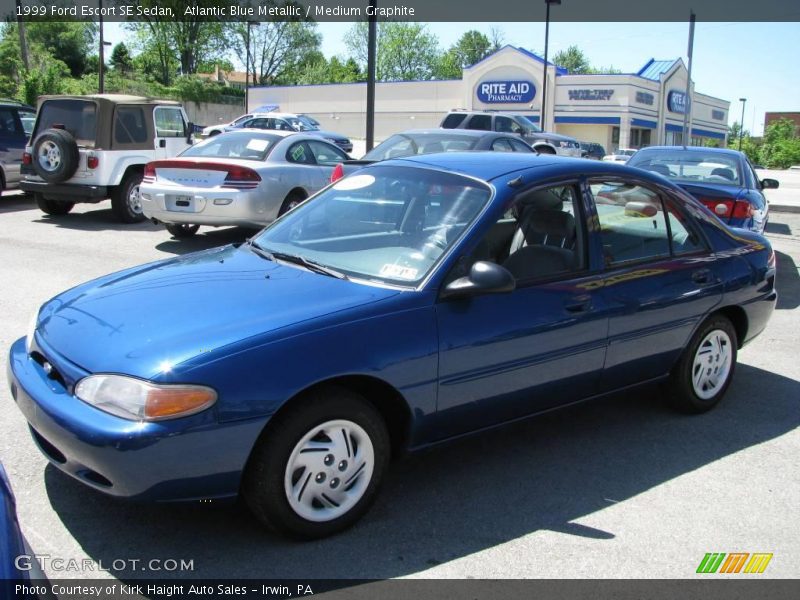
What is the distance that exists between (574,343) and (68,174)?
968 cm

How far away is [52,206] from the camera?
12570 millimetres

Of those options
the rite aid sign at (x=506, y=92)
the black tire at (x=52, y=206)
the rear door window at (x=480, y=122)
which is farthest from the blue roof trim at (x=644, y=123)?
the black tire at (x=52, y=206)

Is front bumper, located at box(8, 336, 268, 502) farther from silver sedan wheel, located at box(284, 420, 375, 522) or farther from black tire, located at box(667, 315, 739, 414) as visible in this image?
black tire, located at box(667, 315, 739, 414)

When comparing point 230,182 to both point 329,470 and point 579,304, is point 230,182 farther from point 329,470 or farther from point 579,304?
point 329,470

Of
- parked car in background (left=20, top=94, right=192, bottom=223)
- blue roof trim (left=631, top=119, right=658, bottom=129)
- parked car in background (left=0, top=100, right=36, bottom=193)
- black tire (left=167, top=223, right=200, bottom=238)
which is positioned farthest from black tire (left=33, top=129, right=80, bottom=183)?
blue roof trim (left=631, top=119, right=658, bottom=129)

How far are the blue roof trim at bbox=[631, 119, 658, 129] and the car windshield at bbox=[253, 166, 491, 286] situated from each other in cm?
4840

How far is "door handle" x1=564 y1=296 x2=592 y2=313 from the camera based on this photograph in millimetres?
3973

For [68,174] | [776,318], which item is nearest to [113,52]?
[68,174]

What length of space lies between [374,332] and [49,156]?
32.4 feet

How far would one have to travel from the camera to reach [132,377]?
9.49 ft

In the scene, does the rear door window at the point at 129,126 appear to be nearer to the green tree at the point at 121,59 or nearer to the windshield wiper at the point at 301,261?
the windshield wiper at the point at 301,261

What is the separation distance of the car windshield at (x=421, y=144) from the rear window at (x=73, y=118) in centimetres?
449

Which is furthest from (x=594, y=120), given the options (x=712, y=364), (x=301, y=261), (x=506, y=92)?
(x=301, y=261)

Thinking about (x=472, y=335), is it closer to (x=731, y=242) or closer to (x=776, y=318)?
(x=731, y=242)
